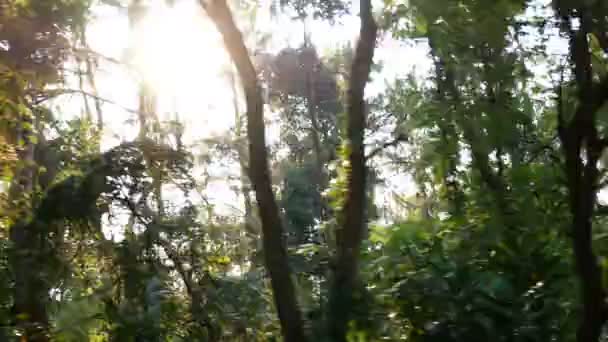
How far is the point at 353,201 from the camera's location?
514cm

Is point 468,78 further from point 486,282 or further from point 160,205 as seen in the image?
point 160,205

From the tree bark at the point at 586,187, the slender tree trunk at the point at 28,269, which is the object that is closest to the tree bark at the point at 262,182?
the slender tree trunk at the point at 28,269

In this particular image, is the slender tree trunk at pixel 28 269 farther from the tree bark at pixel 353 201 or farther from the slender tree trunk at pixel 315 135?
the slender tree trunk at pixel 315 135

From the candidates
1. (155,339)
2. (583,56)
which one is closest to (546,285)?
(583,56)

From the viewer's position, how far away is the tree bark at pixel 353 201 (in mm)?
4898

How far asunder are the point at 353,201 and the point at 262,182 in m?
0.72

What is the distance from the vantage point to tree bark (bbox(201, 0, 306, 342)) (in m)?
5.17

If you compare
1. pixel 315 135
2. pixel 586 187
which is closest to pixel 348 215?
pixel 586 187

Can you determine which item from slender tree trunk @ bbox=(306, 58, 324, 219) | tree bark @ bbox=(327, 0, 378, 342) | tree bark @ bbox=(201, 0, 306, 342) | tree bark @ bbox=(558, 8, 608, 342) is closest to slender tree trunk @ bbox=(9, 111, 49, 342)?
tree bark @ bbox=(201, 0, 306, 342)

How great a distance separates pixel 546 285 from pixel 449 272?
0.97 m

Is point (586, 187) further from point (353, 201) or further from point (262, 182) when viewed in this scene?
point (262, 182)

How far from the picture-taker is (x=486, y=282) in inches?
215

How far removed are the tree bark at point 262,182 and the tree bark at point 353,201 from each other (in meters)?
0.38

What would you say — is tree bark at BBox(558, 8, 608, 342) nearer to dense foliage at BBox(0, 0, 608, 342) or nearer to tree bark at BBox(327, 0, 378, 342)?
dense foliage at BBox(0, 0, 608, 342)
